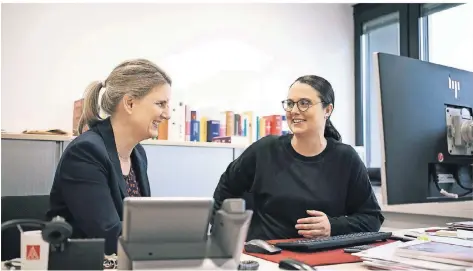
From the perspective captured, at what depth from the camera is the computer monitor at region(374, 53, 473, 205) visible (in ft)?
3.67

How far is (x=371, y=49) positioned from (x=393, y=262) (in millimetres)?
3552

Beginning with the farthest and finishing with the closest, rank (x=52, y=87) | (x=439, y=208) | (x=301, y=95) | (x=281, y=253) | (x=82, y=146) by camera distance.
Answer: (x=52, y=87), (x=439, y=208), (x=301, y=95), (x=82, y=146), (x=281, y=253)

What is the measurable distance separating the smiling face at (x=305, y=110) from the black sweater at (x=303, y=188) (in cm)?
9

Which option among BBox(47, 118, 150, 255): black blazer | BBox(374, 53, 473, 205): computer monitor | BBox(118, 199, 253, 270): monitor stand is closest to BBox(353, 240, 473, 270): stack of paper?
BBox(374, 53, 473, 205): computer monitor

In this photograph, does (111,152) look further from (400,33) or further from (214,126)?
(400,33)

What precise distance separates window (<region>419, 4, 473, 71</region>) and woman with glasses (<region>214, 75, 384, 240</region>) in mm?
2009

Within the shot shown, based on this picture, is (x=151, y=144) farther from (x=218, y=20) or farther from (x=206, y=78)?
(x=218, y=20)

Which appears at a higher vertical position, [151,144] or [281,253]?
[151,144]

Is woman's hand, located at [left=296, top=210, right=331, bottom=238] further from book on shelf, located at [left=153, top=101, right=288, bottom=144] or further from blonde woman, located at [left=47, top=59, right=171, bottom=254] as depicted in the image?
book on shelf, located at [left=153, top=101, right=288, bottom=144]

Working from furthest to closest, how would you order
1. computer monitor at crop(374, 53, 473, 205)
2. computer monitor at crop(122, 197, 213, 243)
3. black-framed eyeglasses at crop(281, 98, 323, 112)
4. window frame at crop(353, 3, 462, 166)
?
window frame at crop(353, 3, 462, 166), black-framed eyeglasses at crop(281, 98, 323, 112), computer monitor at crop(374, 53, 473, 205), computer monitor at crop(122, 197, 213, 243)

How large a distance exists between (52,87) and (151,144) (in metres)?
0.81

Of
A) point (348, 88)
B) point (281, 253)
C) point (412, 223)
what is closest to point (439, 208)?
point (412, 223)

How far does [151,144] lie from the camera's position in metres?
2.84

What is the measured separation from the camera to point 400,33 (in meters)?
3.95
